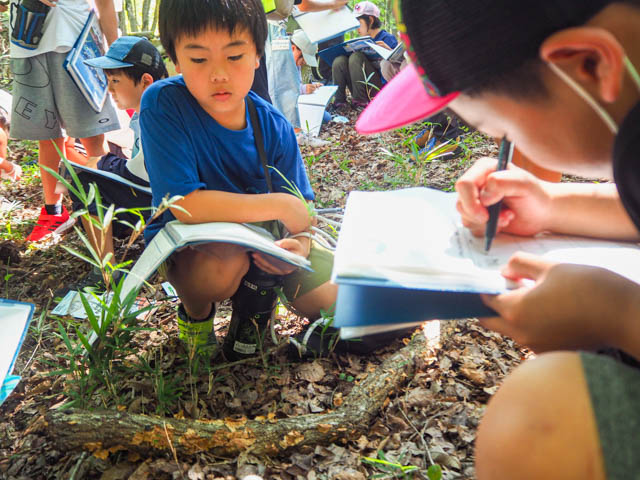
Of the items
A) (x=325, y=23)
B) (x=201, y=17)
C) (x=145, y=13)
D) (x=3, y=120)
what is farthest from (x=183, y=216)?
(x=145, y=13)

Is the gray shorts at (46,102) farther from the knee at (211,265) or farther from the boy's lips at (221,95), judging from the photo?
the knee at (211,265)

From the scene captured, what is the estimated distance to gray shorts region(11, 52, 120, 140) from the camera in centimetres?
304

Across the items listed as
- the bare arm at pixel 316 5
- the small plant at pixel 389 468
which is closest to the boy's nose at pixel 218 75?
the small plant at pixel 389 468

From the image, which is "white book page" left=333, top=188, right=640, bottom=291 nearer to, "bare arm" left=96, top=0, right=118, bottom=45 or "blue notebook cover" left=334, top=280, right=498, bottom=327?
"blue notebook cover" left=334, top=280, right=498, bottom=327

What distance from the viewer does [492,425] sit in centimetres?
78

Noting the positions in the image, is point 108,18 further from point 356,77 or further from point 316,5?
point 356,77

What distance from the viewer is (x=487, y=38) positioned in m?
0.74

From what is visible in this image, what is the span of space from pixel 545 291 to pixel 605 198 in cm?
49

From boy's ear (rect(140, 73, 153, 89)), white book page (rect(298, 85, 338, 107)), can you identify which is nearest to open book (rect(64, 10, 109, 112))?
Result: boy's ear (rect(140, 73, 153, 89))

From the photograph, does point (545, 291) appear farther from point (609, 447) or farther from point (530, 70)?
point (530, 70)

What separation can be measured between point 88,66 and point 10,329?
218 centimetres

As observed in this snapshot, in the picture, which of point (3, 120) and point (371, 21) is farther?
point (371, 21)

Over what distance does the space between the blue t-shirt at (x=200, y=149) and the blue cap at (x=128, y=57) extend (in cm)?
119

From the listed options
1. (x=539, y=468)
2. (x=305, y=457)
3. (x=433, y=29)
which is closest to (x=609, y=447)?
(x=539, y=468)
